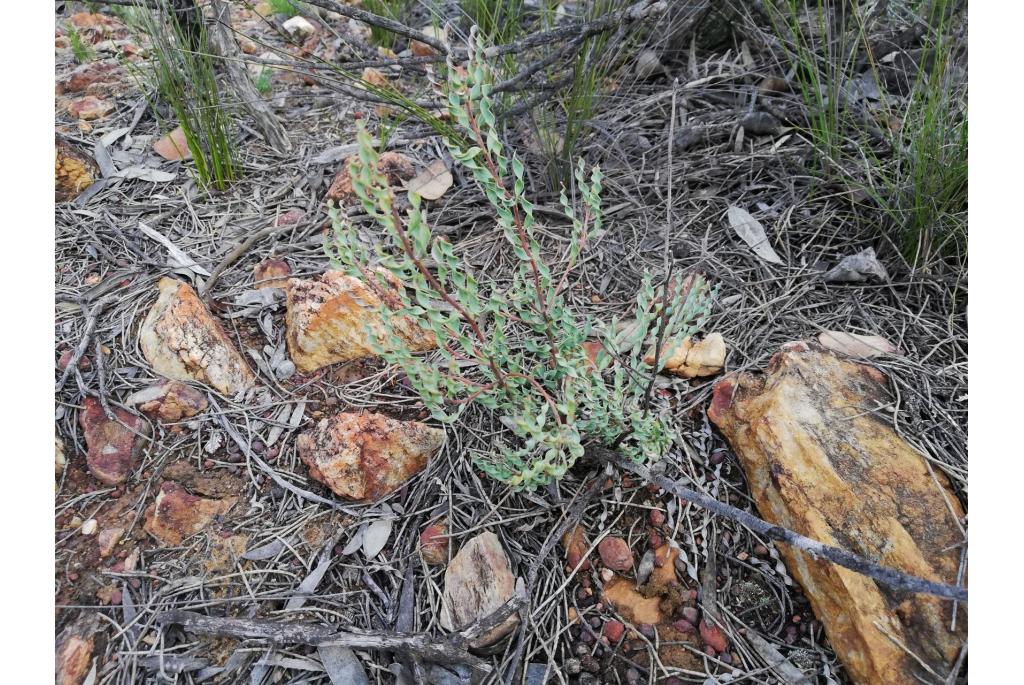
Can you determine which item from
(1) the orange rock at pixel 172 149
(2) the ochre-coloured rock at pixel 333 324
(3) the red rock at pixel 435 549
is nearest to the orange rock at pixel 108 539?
(2) the ochre-coloured rock at pixel 333 324

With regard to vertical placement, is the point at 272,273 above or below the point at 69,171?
below

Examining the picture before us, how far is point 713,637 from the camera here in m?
1.29

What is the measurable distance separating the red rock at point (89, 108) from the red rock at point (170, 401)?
1440 mm

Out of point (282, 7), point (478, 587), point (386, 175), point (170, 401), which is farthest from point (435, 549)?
point (282, 7)

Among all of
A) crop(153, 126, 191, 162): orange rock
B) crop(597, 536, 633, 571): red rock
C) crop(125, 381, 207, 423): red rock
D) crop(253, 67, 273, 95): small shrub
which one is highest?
crop(253, 67, 273, 95): small shrub

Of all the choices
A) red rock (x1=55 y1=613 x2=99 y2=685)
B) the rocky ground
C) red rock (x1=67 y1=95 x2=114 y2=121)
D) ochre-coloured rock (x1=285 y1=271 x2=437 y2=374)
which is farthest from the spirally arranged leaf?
red rock (x1=67 y1=95 x2=114 y2=121)

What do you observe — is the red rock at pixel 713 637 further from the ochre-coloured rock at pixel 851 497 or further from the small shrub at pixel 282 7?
the small shrub at pixel 282 7

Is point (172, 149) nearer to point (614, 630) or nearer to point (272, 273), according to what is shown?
point (272, 273)

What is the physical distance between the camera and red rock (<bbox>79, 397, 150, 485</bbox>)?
1.59 metres

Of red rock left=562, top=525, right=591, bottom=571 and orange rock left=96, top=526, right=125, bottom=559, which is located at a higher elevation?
red rock left=562, top=525, right=591, bottom=571

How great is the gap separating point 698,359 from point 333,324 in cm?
95

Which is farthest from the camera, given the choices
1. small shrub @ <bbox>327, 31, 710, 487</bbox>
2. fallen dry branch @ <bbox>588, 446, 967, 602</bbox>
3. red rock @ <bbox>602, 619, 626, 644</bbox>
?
red rock @ <bbox>602, 619, 626, 644</bbox>

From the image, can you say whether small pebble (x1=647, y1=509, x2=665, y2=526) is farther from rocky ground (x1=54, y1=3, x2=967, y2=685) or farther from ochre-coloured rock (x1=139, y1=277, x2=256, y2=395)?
ochre-coloured rock (x1=139, y1=277, x2=256, y2=395)

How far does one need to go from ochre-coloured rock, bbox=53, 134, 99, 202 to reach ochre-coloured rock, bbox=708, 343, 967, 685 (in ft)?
7.09
